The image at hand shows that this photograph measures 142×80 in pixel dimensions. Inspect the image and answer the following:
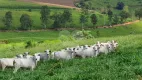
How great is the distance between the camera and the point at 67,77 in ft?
54.4

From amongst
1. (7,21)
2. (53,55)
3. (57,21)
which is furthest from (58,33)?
(53,55)

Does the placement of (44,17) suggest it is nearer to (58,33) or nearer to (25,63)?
(58,33)

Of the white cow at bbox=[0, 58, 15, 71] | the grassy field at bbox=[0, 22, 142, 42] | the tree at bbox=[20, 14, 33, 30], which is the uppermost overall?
the white cow at bbox=[0, 58, 15, 71]

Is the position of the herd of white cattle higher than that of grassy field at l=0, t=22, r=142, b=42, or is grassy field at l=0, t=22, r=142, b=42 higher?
the herd of white cattle

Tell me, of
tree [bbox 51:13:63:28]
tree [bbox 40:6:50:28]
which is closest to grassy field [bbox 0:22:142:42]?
tree [bbox 51:13:63:28]

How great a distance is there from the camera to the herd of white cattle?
22.1 meters

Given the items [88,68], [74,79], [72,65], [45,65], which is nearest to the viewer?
[74,79]

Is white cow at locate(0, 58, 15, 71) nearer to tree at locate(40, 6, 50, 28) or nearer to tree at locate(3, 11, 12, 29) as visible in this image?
tree at locate(3, 11, 12, 29)

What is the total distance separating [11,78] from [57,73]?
247 cm

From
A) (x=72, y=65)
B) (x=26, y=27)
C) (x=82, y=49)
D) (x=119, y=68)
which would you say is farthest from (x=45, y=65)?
(x=26, y=27)

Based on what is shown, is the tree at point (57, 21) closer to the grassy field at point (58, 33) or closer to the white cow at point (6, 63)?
the grassy field at point (58, 33)

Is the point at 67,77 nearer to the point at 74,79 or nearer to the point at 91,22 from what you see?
the point at 74,79

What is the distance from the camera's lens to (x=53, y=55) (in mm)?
25672

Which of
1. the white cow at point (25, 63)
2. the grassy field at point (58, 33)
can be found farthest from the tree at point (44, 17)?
the white cow at point (25, 63)
